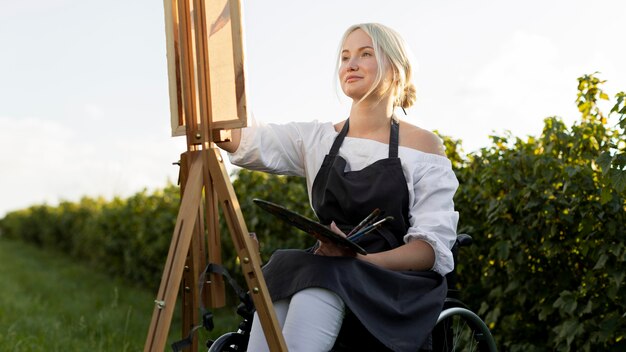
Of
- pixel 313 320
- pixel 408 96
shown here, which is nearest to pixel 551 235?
pixel 408 96

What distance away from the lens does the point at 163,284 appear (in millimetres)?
2539

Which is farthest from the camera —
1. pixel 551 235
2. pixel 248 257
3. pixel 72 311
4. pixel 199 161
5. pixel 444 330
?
pixel 72 311

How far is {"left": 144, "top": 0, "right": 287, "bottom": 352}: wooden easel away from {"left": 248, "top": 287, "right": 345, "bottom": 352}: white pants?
110mm

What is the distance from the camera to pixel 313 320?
255 cm

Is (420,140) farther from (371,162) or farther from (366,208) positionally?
(366,208)

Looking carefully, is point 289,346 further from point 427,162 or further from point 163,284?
point 427,162

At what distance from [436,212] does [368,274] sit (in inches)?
13.8

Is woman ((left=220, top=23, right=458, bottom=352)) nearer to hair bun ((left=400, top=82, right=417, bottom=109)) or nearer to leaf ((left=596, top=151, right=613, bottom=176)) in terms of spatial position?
hair bun ((left=400, top=82, right=417, bottom=109))

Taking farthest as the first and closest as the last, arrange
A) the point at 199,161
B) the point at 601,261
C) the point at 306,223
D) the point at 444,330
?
the point at 601,261 → the point at 444,330 → the point at 199,161 → the point at 306,223

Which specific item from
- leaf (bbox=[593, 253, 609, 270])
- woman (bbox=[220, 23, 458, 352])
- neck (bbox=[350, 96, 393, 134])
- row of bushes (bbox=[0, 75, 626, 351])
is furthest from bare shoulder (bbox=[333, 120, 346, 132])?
leaf (bbox=[593, 253, 609, 270])

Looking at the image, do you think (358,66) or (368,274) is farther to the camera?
(358,66)

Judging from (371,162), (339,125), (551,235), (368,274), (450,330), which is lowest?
(450,330)

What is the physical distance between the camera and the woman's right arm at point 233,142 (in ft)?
9.19

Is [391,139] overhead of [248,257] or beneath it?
overhead
